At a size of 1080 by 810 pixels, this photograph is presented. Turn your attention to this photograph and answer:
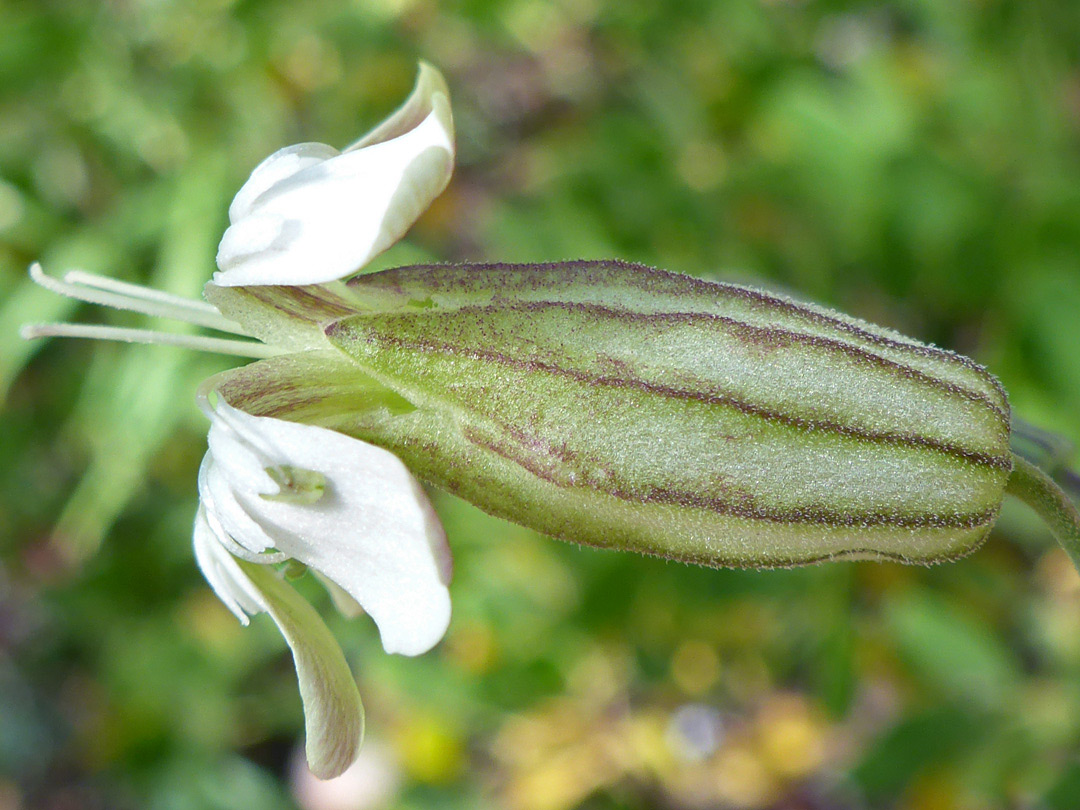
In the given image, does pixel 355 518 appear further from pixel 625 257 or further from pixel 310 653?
pixel 625 257

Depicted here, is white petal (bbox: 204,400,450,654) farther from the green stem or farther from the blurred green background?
the blurred green background

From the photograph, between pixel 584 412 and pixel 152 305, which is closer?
pixel 584 412

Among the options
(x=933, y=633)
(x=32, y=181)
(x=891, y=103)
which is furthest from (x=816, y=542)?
(x=32, y=181)

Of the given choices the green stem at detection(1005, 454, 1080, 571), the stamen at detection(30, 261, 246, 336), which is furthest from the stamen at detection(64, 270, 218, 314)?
the green stem at detection(1005, 454, 1080, 571)

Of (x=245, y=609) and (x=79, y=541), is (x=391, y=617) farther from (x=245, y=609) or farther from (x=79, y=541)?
(x=79, y=541)

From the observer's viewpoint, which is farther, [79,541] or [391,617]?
→ [79,541]

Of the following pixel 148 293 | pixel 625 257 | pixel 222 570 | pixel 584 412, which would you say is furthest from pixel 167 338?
pixel 625 257
